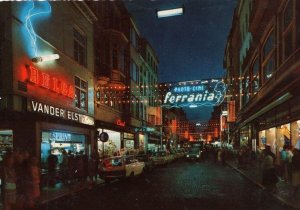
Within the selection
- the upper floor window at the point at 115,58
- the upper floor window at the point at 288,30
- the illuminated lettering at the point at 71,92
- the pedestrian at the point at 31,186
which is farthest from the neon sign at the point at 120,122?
the pedestrian at the point at 31,186

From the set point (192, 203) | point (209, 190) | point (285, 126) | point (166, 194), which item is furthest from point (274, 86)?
point (192, 203)

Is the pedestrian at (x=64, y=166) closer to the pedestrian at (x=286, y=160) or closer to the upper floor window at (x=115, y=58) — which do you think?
the pedestrian at (x=286, y=160)

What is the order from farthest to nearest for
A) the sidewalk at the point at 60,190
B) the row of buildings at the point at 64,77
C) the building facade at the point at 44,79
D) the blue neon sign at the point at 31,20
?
the blue neon sign at the point at 31,20
the row of buildings at the point at 64,77
the building facade at the point at 44,79
the sidewalk at the point at 60,190

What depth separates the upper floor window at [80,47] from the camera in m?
28.1

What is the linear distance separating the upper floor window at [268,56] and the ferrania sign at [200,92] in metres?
3.17

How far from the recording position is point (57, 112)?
23031 mm

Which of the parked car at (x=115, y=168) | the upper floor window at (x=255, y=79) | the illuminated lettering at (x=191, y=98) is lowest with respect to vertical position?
the parked car at (x=115, y=168)

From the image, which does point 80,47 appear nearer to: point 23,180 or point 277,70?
point 277,70

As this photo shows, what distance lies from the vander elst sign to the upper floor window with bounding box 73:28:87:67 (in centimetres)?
390

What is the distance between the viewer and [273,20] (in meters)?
25.1

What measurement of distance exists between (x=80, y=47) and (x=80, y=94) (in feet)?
10.9

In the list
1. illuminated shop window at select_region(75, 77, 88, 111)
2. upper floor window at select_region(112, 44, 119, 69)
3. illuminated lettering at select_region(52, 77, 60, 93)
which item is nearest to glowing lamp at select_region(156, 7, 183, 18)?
illuminated lettering at select_region(52, 77, 60, 93)

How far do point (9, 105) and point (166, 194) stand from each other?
7.80m

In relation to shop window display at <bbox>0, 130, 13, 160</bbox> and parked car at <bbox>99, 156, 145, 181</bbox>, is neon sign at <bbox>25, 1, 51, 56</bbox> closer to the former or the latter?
shop window display at <bbox>0, 130, 13, 160</bbox>
